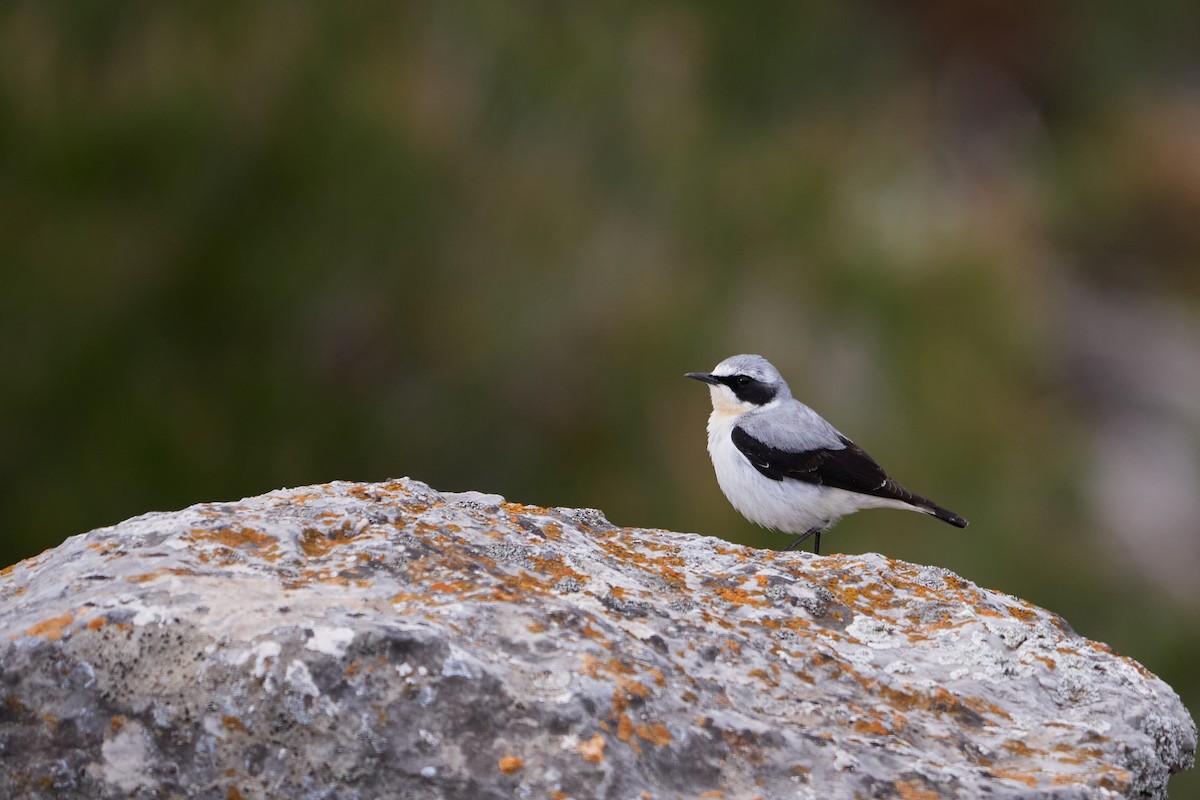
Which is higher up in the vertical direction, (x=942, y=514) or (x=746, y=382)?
(x=746, y=382)

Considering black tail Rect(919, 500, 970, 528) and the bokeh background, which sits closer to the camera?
black tail Rect(919, 500, 970, 528)

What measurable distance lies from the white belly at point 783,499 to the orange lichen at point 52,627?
11.2ft

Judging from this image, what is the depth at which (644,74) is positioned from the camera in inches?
447

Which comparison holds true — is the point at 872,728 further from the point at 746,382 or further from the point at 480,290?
the point at 480,290

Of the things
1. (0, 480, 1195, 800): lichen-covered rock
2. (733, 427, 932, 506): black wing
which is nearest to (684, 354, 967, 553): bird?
(733, 427, 932, 506): black wing

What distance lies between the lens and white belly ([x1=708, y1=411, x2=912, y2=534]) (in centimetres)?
570

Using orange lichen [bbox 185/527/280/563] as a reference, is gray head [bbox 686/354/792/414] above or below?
above

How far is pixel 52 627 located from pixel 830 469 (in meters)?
3.60

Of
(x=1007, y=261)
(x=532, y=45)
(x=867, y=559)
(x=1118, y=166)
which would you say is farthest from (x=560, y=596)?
(x=1118, y=166)

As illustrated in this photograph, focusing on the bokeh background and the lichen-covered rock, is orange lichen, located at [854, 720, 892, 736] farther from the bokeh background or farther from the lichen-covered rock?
the bokeh background

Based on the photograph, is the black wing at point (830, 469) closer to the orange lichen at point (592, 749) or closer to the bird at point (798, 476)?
the bird at point (798, 476)

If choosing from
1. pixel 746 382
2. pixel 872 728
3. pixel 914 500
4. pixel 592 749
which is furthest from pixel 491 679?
pixel 746 382

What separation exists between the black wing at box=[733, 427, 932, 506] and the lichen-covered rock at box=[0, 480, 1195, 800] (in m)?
1.94

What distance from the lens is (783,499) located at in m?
5.70
